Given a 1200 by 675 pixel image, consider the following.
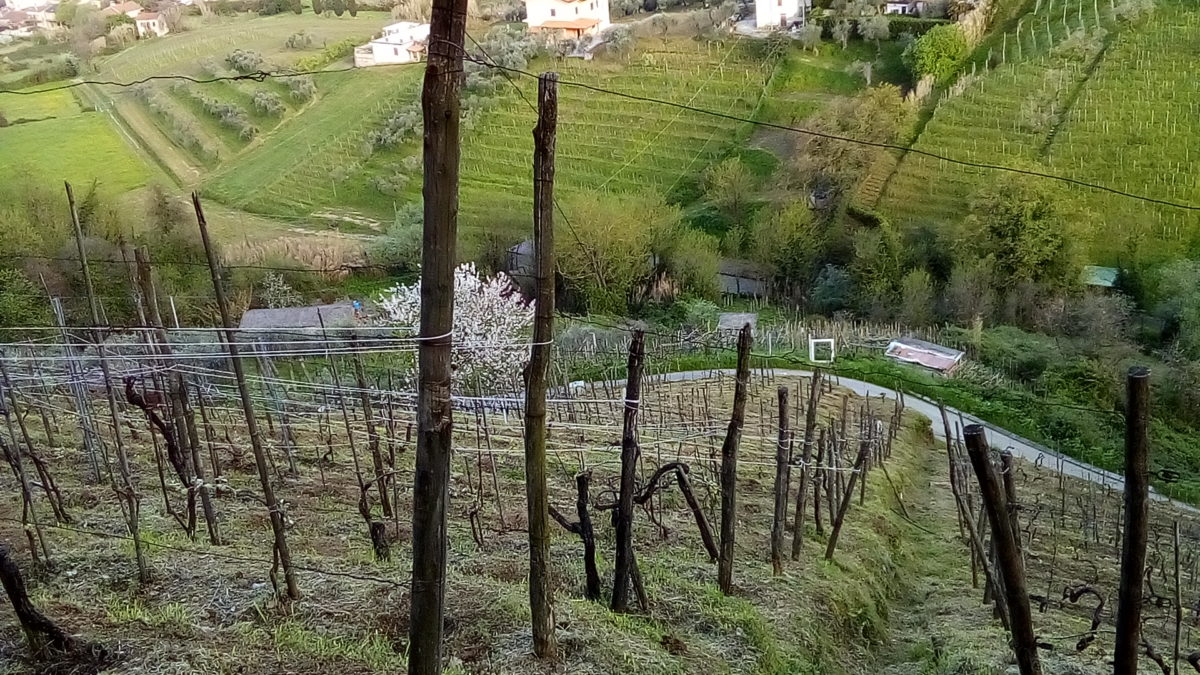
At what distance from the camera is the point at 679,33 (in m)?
33.2

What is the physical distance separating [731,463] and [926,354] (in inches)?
601

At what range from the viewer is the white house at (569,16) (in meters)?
31.1

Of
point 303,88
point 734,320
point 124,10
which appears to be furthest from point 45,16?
point 734,320

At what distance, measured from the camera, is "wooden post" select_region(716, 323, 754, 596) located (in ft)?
15.4

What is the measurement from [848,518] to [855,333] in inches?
499

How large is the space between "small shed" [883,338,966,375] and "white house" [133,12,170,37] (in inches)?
1109

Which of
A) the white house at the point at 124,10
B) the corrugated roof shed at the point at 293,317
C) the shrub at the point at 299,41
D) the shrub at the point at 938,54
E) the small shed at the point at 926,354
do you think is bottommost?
the small shed at the point at 926,354

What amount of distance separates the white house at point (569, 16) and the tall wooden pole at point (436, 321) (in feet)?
98.8

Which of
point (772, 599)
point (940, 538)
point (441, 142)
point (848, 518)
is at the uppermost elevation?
point (441, 142)

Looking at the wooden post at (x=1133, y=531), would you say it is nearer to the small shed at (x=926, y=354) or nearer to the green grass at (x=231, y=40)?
the small shed at (x=926, y=354)

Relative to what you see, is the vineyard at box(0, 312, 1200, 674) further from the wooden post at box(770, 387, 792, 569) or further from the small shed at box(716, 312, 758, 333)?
the small shed at box(716, 312, 758, 333)

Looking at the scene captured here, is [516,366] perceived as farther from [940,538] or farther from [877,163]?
[877,163]

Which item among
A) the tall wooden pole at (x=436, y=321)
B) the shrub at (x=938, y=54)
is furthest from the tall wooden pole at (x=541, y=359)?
the shrub at (x=938, y=54)

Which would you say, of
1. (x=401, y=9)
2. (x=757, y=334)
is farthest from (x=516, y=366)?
(x=401, y=9)
